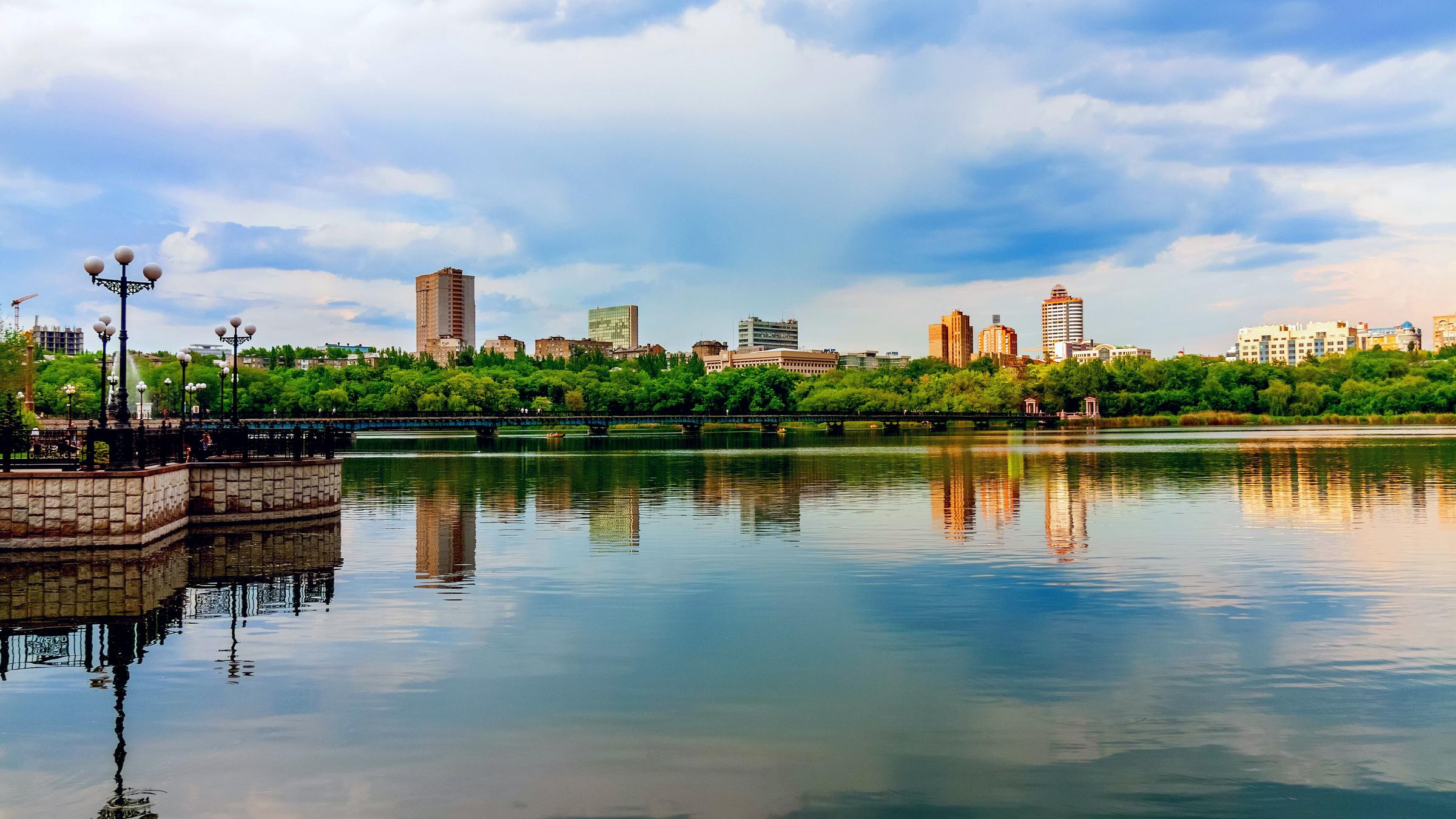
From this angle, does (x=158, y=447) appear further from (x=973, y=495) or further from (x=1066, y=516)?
(x=973, y=495)

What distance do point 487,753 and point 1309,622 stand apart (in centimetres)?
1240

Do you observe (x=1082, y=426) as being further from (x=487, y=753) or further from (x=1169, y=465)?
(x=487, y=753)

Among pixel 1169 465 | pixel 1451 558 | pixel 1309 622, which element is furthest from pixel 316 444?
pixel 1169 465

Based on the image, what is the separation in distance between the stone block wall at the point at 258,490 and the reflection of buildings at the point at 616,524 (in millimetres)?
7936

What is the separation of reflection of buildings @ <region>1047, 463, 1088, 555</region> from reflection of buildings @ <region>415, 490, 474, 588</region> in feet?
43.0

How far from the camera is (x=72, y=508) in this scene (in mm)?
21922

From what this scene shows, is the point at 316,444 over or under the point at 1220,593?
over

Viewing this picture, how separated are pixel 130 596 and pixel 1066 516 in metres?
24.0

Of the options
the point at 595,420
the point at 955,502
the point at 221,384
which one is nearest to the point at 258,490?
the point at 955,502

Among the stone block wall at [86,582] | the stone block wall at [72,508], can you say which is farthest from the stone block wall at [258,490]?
the stone block wall at [72,508]

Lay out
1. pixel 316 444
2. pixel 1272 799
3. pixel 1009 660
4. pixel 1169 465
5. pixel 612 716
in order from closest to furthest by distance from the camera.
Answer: pixel 1272 799 → pixel 612 716 → pixel 1009 660 → pixel 316 444 → pixel 1169 465

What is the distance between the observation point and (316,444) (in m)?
31.7

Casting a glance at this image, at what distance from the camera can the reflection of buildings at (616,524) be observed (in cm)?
2533

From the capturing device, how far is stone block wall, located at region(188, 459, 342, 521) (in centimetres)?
2753
